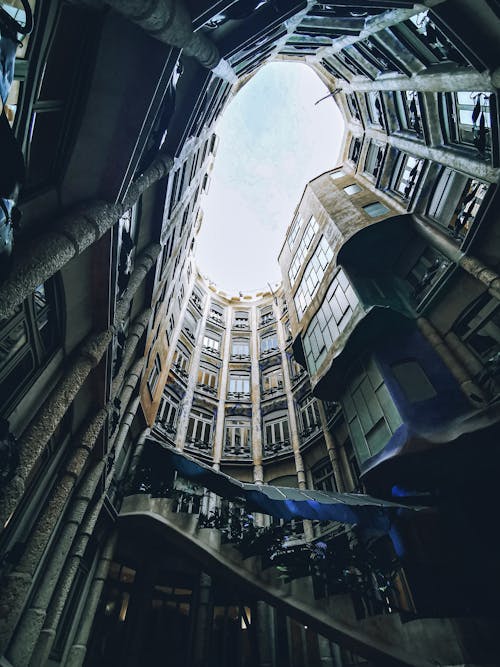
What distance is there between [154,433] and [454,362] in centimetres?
1474

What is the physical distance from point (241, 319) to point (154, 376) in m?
14.5

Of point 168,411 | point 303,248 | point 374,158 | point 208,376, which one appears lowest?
point 168,411

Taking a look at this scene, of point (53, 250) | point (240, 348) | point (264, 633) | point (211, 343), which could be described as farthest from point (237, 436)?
point (53, 250)

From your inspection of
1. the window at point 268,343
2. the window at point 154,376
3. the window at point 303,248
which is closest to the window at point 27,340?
the window at point 154,376

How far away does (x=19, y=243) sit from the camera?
4570mm

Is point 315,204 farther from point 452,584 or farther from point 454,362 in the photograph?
point 452,584

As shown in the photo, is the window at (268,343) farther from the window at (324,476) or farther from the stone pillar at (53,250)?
the stone pillar at (53,250)

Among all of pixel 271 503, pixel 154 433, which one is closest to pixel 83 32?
pixel 271 503

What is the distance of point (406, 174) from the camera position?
16.2 m

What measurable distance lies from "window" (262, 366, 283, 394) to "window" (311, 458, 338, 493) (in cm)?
693

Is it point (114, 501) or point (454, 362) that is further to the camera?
point (114, 501)

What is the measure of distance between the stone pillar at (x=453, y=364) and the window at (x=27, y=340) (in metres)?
11.5

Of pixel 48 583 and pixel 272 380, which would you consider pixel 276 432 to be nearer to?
pixel 272 380

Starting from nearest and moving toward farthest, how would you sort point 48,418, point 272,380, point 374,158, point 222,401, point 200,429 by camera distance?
point 48,418 → point 374,158 → point 200,429 → point 222,401 → point 272,380
